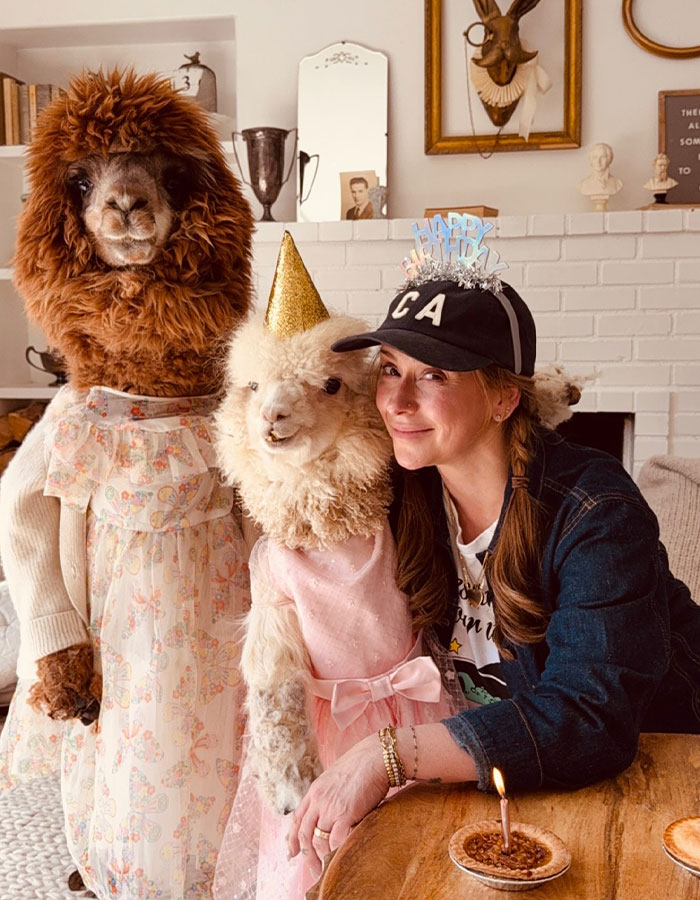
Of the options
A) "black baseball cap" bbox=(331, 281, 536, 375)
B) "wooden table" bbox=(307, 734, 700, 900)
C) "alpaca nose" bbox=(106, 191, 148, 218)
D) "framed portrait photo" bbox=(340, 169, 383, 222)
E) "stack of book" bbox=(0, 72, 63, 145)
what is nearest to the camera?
"wooden table" bbox=(307, 734, 700, 900)

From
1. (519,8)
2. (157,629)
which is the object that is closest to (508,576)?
(157,629)

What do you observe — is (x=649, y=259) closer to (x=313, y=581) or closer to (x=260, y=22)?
(x=260, y=22)

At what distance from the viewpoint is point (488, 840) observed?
89 centimetres

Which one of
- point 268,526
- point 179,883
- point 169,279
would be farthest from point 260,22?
point 179,883

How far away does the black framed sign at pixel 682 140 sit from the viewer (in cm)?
335

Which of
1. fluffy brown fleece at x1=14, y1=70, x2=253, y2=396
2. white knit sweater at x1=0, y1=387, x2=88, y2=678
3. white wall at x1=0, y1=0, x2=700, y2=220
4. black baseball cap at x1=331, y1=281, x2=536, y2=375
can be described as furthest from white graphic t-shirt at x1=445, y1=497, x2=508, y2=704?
white wall at x1=0, y1=0, x2=700, y2=220

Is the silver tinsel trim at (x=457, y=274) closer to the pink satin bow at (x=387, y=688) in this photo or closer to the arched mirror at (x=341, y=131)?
the pink satin bow at (x=387, y=688)

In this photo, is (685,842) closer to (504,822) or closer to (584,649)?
(504,822)

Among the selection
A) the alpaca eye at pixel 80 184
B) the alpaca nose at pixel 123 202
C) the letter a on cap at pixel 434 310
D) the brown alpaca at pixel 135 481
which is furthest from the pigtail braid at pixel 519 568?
the alpaca eye at pixel 80 184

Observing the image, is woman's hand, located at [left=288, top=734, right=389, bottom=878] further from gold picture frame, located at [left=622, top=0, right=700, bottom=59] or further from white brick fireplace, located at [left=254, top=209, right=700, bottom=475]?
gold picture frame, located at [left=622, top=0, right=700, bottom=59]

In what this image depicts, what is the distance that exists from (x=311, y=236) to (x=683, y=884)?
2.89 m

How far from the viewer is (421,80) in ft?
11.5

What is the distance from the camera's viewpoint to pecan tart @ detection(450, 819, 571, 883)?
0.83 meters

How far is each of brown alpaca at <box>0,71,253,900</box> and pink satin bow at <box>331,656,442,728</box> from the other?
317 mm
